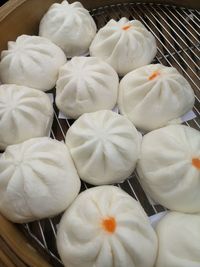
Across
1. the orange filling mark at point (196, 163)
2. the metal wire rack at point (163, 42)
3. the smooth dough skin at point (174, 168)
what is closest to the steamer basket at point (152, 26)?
the metal wire rack at point (163, 42)

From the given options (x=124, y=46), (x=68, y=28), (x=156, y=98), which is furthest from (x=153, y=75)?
(x=68, y=28)

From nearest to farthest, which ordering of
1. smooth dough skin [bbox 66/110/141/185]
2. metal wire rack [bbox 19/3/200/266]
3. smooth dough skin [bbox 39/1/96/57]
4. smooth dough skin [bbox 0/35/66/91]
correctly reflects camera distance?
Answer: smooth dough skin [bbox 66/110/141/185], metal wire rack [bbox 19/3/200/266], smooth dough skin [bbox 0/35/66/91], smooth dough skin [bbox 39/1/96/57]

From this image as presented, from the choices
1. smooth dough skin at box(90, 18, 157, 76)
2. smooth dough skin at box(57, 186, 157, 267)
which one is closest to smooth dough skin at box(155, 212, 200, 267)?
smooth dough skin at box(57, 186, 157, 267)

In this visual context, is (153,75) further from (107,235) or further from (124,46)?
(107,235)

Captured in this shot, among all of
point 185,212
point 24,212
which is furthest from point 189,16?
point 24,212

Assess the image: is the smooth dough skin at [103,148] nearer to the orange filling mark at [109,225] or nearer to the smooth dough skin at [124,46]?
the orange filling mark at [109,225]

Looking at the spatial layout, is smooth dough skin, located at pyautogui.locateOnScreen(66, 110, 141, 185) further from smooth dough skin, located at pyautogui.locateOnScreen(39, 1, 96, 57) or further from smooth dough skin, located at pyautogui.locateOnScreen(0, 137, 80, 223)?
smooth dough skin, located at pyautogui.locateOnScreen(39, 1, 96, 57)

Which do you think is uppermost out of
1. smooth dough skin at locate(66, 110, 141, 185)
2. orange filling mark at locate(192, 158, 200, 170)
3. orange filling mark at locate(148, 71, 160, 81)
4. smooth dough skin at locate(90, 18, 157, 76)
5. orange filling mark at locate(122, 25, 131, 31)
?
orange filling mark at locate(122, 25, 131, 31)
